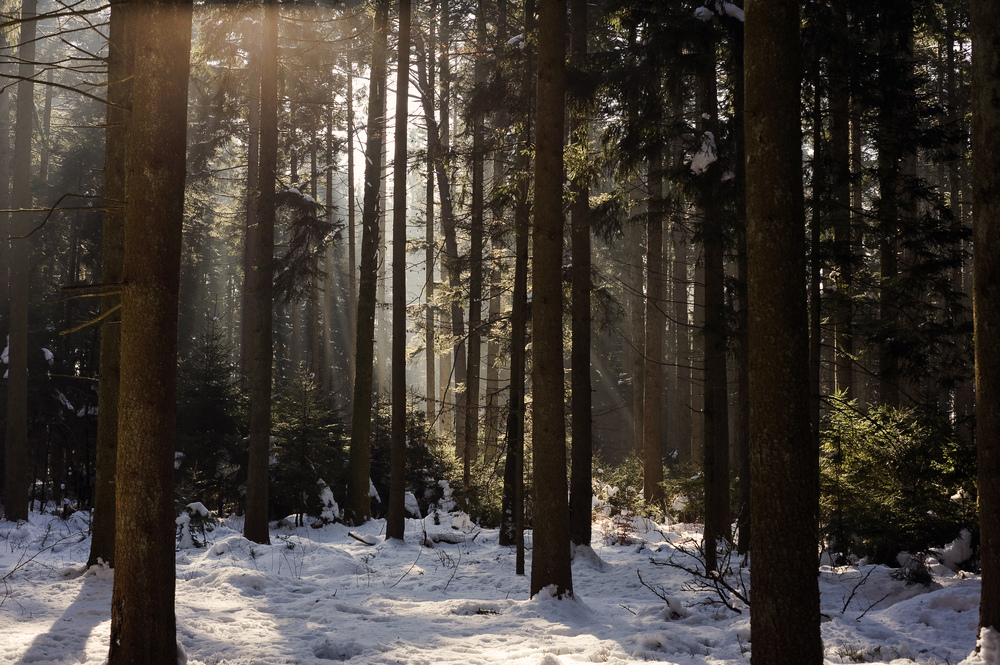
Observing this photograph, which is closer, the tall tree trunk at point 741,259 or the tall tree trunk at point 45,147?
the tall tree trunk at point 741,259

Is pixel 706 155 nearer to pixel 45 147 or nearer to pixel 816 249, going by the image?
pixel 816 249

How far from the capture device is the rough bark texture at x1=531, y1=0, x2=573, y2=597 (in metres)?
7.70

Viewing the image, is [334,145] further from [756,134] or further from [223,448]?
[756,134]

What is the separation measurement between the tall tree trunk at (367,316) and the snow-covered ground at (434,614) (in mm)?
3644

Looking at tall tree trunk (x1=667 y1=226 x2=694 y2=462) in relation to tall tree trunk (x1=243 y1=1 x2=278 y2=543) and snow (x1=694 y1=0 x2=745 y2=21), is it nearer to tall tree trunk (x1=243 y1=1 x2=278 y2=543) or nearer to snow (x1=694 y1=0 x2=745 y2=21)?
snow (x1=694 y1=0 x2=745 y2=21)

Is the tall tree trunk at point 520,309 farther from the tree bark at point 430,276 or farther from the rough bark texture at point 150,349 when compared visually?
the rough bark texture at point 150,349

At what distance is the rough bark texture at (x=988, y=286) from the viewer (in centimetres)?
532

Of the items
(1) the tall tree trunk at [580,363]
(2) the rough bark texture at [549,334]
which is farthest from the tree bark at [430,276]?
(2) the rough bark texture at [549,334]

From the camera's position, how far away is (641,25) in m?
10.5

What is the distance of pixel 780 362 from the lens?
14.0 feet

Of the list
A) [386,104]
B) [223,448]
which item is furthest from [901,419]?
[386,104]

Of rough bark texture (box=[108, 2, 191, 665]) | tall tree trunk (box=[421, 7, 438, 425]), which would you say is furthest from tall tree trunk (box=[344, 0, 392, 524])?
rough bark texture (box=[108, 2, 191, 665])

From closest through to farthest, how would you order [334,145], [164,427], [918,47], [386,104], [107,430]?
[164,427] < [107,430] < [386,104] < [918,47] < [334,145]

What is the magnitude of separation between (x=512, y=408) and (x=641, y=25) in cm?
660
